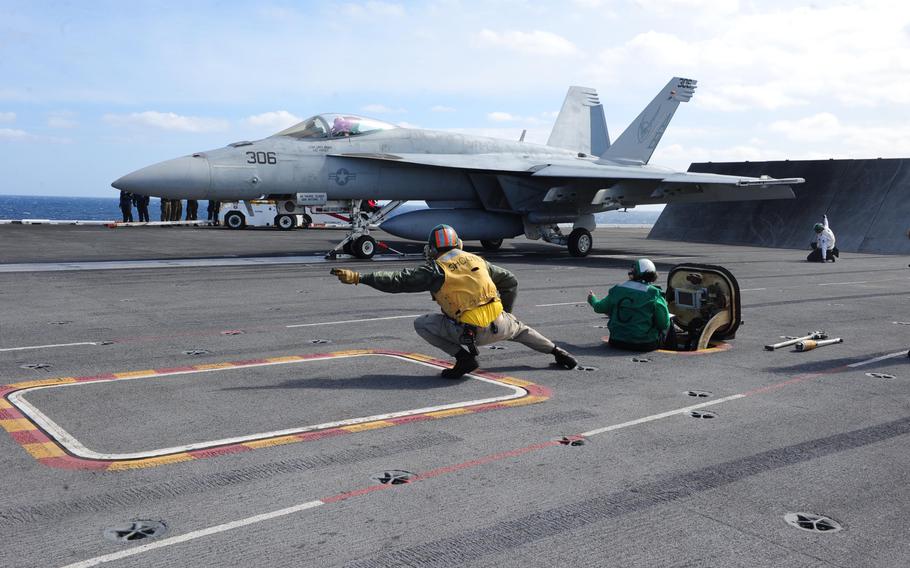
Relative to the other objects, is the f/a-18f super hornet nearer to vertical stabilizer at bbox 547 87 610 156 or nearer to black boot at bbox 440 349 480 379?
vertical stabilizer at bbox 547 87 610 156

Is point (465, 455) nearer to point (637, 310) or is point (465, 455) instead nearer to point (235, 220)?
point (637, 310)

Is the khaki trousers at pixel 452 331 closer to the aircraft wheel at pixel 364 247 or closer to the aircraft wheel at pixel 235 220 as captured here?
the aircraft wheel at pixel 364 247

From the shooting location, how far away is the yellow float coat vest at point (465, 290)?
7547 millimetres

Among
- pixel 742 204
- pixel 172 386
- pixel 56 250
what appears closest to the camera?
pixel 172 386

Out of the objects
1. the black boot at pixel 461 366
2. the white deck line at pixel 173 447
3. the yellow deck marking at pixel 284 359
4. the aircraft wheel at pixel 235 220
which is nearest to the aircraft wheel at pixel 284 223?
the aircraft wheel at pixel 235 220

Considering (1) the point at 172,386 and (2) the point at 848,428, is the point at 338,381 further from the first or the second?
(2) the point at 848,428

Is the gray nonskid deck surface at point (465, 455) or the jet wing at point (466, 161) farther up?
the jet wing at point (466, 161)

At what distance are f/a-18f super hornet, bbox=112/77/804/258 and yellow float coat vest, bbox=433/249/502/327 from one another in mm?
12301

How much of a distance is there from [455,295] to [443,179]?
1578cm

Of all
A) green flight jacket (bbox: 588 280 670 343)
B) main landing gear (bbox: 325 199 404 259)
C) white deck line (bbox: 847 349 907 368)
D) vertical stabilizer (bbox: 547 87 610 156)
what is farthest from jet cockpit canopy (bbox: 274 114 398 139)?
white deck line (bbox: 847 349 907 368)

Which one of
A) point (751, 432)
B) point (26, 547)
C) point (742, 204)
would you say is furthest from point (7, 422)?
point (742, 204)

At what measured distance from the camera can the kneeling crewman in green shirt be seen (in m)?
9.24

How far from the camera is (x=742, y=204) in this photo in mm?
40219

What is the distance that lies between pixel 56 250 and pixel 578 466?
21.5 m
